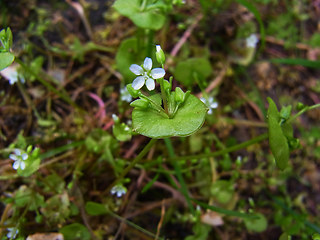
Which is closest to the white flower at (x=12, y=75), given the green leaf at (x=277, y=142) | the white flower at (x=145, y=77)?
the white flower at (x=145, y=77)

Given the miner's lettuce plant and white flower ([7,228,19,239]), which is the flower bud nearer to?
the miner's lettuce plant

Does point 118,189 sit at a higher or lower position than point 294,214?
higher

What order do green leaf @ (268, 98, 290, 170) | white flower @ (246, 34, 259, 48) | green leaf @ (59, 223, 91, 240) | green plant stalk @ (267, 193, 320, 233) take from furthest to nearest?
white flower @ (246, 34, 259, 48) → green plant stalk @ (267, 193, 320, 233) → green leaf @ (59, 223, 91, 240) → green leaf @ (268, 98, 290, 170)

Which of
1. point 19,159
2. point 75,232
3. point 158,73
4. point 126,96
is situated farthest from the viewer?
point 126,96

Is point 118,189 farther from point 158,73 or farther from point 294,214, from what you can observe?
point 294,214

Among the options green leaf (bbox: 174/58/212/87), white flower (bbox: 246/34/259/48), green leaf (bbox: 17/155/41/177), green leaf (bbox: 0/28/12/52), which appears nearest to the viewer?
green leaf (bbox: 0/28/12/52)

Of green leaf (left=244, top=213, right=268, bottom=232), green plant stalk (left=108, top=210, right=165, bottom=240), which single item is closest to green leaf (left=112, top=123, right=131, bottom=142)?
green plant stalk (left=108, top=210, right=165, bottom=240)

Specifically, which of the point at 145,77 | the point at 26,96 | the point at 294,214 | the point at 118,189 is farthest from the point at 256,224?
the point at 26,96
